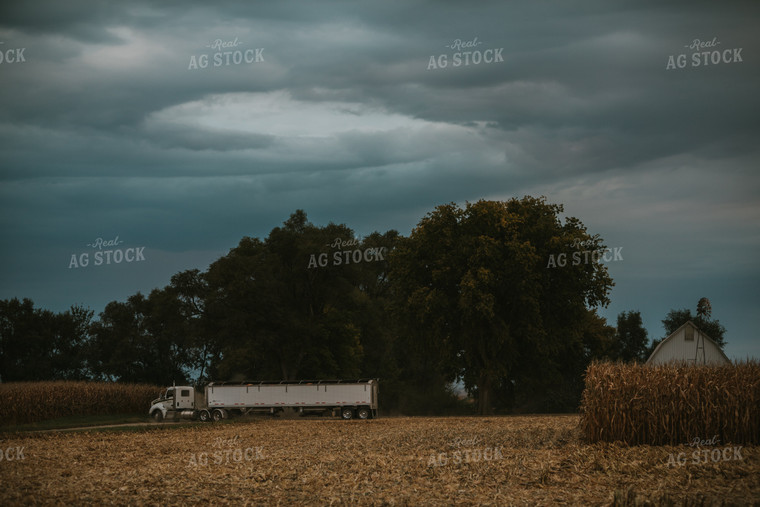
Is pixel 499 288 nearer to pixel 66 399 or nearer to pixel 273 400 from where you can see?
pixel 273 400

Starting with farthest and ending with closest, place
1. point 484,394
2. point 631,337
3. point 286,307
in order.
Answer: point 631,337, point 286,307, point 484,394

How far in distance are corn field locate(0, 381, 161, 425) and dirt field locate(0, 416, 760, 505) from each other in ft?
68.1

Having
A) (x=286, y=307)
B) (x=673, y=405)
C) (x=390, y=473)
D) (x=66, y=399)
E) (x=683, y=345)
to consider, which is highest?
(x=286, y=307)

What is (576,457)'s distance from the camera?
23234mm

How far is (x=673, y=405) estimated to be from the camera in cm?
2547

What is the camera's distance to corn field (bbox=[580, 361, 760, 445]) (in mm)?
25109

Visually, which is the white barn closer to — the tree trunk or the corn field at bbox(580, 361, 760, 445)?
the tree trunk

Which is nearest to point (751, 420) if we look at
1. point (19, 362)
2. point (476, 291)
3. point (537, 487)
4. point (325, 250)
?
point (537, 487)

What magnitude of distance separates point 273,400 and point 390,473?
110ft

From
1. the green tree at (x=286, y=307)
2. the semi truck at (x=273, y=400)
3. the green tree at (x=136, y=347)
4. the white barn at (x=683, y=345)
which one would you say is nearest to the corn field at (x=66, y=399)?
the semi truck at (x=273, y=400)

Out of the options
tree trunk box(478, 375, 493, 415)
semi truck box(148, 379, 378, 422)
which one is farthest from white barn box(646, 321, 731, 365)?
semi truck box(148, 379, 378, 422)

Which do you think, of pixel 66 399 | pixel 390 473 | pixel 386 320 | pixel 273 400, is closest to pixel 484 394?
pixel 273 400

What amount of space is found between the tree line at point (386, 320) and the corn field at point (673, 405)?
21243 mm

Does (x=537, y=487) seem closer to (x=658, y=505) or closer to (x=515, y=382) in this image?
(x=658, y=505)
